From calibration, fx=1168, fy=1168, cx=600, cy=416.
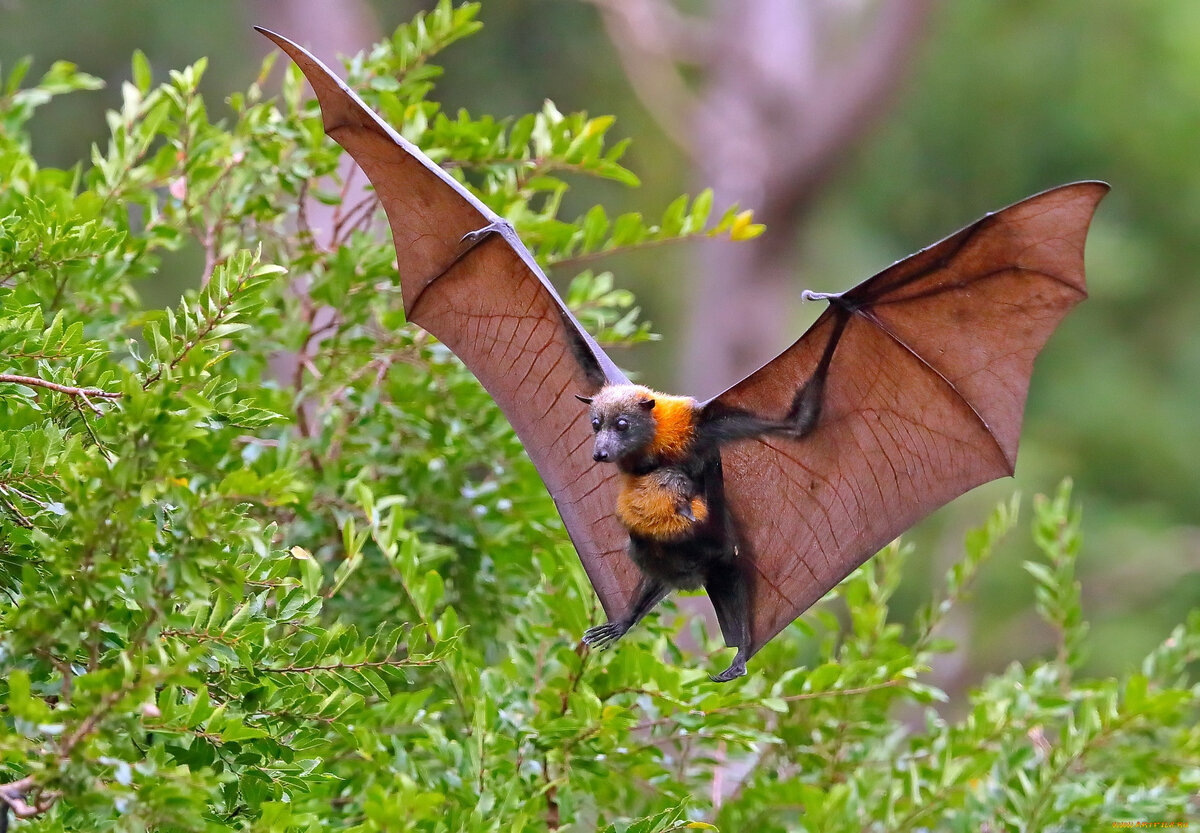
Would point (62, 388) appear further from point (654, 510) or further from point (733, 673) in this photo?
point (733, 673)

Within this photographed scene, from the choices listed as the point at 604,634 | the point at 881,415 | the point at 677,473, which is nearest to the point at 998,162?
the point at 881,415

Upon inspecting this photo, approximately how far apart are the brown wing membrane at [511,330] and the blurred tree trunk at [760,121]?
26.2 feet

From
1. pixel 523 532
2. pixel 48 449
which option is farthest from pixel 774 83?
pixel 48 449

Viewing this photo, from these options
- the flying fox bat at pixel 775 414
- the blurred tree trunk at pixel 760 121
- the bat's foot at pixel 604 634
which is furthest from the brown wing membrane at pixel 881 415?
the blurred tree trunk at pixel 760 121

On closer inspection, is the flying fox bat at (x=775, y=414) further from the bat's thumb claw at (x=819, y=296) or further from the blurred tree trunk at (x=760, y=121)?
the blurred tree trunk at (x=760, y=121)

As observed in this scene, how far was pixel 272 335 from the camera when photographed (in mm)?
2957

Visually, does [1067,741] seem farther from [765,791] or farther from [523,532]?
[523,532]

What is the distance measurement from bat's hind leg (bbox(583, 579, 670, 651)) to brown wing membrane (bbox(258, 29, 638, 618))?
0.06 m

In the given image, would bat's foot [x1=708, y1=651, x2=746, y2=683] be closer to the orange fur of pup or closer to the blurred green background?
the orange fur of pup

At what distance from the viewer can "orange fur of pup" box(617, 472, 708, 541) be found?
2248mm

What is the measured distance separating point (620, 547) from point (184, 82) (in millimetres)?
1547

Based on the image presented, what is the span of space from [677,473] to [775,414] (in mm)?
233

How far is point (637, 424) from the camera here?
7.32ft

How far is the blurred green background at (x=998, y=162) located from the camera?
46.5ft
